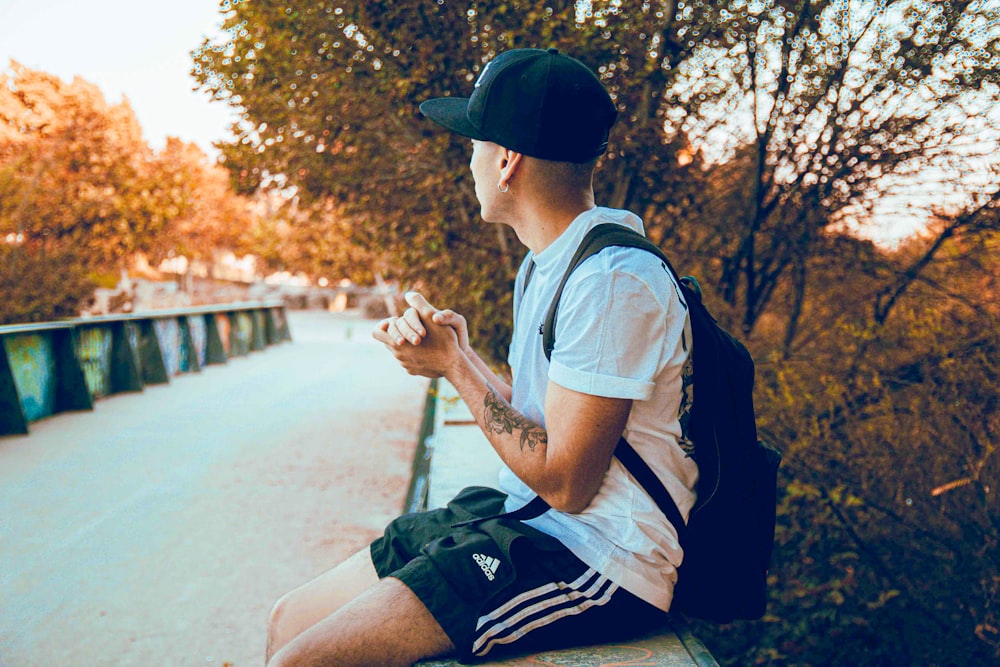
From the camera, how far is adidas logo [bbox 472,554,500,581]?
1.76 metres

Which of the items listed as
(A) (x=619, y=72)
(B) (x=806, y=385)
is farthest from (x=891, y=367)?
(A) (x=619, y=72)

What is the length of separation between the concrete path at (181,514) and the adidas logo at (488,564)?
7.65ft

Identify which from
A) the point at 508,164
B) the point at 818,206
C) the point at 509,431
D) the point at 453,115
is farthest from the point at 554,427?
the point at 818,206

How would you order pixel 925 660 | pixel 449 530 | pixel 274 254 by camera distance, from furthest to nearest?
pixel 274 254 < pixel 925 660 < pixel 449 530

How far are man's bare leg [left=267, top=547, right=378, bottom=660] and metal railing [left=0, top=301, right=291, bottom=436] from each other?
6358 millimetres

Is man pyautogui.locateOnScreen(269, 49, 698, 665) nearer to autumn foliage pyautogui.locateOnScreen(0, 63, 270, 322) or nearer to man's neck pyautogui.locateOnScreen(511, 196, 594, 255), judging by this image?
man's neck pyautogui.locateOnScreen(511, 196, 594, 255)

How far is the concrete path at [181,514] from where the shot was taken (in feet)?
12.3

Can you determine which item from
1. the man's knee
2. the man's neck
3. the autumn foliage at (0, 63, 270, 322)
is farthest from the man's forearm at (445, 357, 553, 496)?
the autumn foliage at (0, 63, 270, 322)

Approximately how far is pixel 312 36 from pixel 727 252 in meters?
2.83

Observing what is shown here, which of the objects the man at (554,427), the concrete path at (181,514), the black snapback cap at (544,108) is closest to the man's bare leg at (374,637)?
the man at (554,427)

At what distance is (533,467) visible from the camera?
1764 millimetres

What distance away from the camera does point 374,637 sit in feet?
5.64

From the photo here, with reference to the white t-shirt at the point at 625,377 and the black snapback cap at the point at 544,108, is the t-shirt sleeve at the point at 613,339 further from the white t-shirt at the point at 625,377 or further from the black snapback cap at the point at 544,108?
the black snapback cap at the point at 544,108

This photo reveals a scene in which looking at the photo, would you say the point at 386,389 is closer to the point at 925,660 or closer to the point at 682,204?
the point at 682,204
